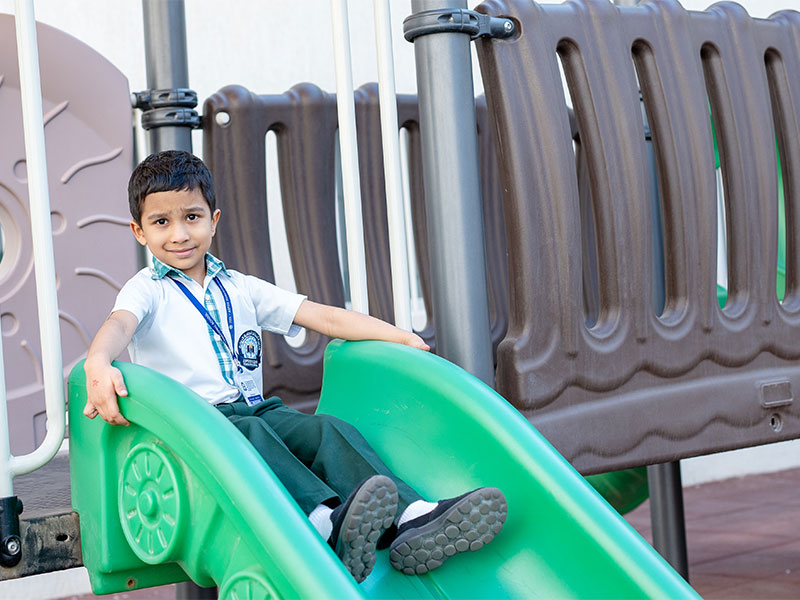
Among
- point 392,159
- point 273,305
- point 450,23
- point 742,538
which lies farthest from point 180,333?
point 742,538

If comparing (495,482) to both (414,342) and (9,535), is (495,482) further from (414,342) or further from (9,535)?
(9,535)

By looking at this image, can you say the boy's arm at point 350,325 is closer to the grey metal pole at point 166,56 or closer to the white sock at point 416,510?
the white sock at point 416,510

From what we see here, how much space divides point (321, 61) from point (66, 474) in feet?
10.3

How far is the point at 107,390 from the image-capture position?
1.50 metres

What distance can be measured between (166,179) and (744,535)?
137 inches

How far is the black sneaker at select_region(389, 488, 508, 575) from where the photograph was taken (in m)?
1.53

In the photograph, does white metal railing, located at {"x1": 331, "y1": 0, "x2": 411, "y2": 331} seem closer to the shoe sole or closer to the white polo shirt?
the white polo shirt

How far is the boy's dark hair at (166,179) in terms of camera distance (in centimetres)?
179

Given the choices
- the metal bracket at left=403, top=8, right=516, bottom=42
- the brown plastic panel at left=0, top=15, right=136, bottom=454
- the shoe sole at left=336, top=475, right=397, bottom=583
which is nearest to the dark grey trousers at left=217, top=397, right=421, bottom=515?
the shoe sole at left=336, top=475, right=397, bottom=583

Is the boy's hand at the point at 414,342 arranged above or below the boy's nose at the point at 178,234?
below

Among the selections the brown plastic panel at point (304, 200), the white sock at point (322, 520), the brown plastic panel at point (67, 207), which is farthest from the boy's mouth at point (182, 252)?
the brown plastic panel at point (304, 200)

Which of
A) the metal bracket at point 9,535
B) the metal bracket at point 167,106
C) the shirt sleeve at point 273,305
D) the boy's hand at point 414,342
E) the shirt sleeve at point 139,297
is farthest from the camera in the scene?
the metal bracket at point 167,106

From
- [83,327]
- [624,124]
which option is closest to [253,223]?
[83,327]

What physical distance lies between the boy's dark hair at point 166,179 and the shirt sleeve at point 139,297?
0.12 meters
